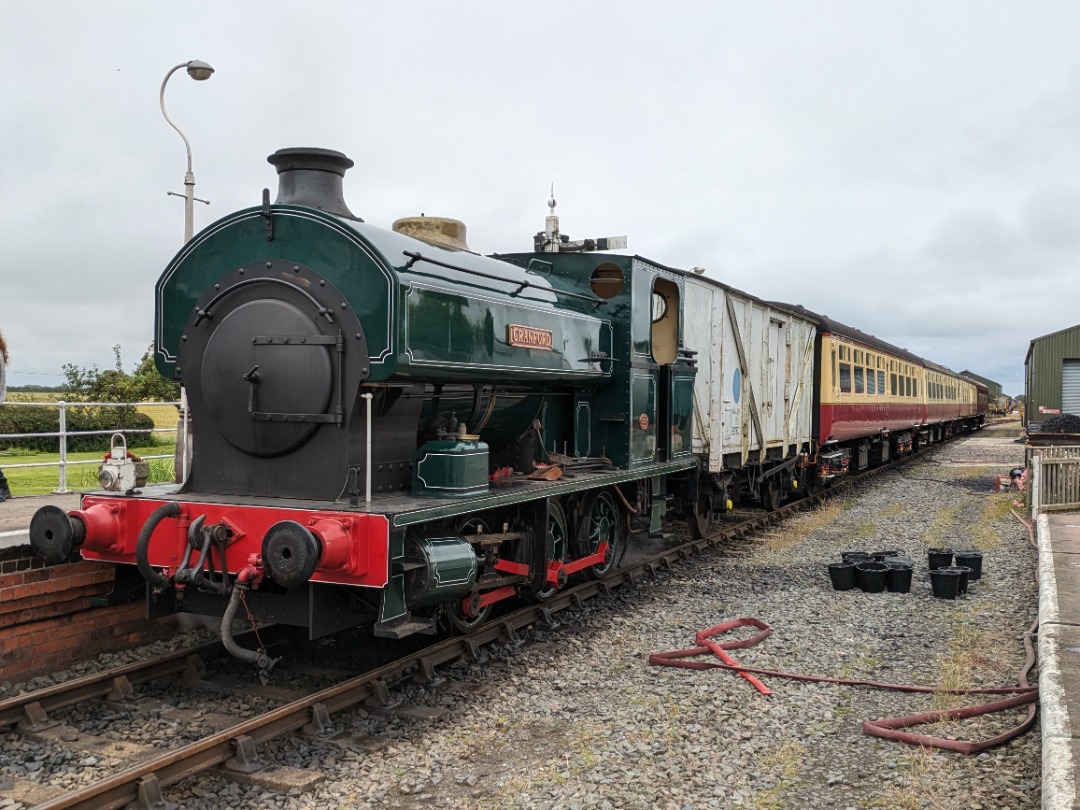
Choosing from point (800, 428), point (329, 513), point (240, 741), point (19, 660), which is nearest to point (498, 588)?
point (329, 513)

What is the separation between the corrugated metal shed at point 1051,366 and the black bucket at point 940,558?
88.6 feet

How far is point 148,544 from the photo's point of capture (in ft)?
17.3

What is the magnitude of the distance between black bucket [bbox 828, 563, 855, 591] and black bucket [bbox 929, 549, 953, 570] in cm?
93

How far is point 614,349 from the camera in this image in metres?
8.32

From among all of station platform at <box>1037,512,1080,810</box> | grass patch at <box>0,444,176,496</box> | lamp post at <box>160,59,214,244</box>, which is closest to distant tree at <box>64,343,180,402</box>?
grass patch at <box>0,444,176,496</box>

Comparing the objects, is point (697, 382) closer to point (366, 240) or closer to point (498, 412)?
point (498, 412)

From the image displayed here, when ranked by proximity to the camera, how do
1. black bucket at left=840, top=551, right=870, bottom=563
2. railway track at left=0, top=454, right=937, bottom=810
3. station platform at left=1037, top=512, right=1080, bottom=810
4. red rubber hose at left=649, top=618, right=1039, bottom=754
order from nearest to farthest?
station platform at left=1037, top=512, right=1080, bottom=810
railway track at left=0, top=454, right=937, bottom=810
red rubber hose at left=649, top=618, right=1039, bottom=754
black bucket at left=840, top=551, right=870, bottom=563

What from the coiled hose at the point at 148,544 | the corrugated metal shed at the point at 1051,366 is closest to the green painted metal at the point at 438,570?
the coiled hose at the point at 148,544

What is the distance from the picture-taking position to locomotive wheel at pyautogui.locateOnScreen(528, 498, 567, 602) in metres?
7.09

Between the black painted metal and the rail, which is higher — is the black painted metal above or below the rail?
above

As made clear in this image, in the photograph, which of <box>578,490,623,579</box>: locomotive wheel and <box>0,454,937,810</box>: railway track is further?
<box>578,490,623,579</box>: locomotive wheel

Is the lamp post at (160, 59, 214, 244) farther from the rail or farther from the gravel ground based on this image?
the rail

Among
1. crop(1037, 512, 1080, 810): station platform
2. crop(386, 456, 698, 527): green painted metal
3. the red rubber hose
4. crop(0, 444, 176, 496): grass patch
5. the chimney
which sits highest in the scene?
the chimney

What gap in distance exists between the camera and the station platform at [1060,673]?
12.3 ft
